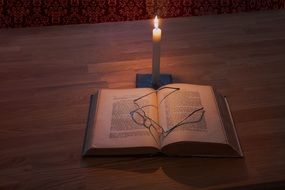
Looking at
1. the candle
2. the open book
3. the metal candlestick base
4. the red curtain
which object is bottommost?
the open book

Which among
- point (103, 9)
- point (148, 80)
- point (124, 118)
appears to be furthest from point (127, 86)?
point (103, 9)

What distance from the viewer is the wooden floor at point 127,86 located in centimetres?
75

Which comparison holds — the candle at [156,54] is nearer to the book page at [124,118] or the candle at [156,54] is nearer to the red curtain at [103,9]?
the book page at [124,118]

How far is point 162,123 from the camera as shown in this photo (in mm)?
837

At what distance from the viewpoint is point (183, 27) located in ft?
4.87

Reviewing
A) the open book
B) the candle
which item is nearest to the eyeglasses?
the open book

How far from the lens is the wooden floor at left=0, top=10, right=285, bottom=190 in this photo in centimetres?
75

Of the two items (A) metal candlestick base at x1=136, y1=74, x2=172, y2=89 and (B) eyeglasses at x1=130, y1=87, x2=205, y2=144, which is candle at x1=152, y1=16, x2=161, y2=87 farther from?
(B) eyeglasses at x1=130, y1=87, x2=205, y2=144

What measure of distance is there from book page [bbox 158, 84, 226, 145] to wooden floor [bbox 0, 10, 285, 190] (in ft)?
0.17

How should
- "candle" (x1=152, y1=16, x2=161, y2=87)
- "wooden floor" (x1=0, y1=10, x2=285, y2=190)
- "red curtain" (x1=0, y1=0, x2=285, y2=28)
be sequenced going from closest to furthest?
"wooden floor" (x1=0, y1=10, x2=285, y2=190)
"candle" (x1=152, y1=16, x2=161, y2=87)
"red curtain" (x1=0, y1=0, x2=285, y2=28)

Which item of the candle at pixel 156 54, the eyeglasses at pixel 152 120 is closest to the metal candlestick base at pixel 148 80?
the candle at pixel 156 54

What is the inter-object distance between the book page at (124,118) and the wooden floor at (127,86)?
4 cm

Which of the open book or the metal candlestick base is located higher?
the metal candlestick base

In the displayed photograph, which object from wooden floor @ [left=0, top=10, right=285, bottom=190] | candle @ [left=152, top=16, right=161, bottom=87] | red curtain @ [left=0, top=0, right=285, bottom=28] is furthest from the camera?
red curtain @ [left=0, top=0, right=285, bottom=28]
